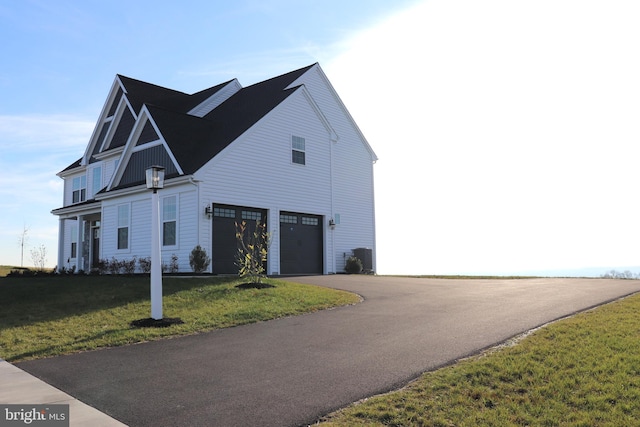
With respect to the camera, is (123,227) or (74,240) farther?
(74,240)

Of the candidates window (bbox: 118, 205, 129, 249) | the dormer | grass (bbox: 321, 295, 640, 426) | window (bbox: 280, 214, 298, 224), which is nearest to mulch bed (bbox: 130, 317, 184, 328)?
grass (bbox: 321, 295, 640, 426)

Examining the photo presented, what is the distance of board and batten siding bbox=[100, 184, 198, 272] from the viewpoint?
1947 centimetres

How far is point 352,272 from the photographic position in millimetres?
24562

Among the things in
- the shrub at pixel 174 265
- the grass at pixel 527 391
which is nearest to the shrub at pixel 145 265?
the shrub at pixel 174 265

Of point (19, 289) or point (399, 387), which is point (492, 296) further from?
point (19, 289)

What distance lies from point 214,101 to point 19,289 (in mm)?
14628

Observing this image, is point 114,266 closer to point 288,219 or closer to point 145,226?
point 145,226

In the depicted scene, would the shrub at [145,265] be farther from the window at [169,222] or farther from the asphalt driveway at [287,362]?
the asphalt driveway at [287,362]

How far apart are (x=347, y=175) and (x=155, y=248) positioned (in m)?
15.9

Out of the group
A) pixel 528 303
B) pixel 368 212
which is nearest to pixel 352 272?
pixel 368 212

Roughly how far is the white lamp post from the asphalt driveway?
5.38ft

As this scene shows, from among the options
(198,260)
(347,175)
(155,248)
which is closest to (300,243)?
(347,175)

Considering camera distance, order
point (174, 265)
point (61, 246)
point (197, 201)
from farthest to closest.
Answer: point (61, 246) < point (174, 265) < point (197, 201)

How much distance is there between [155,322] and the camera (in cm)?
1048
